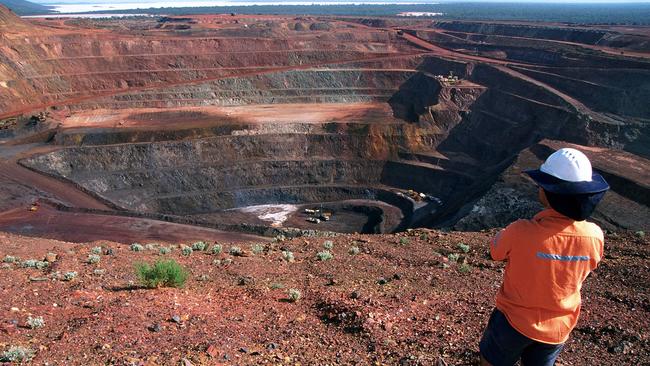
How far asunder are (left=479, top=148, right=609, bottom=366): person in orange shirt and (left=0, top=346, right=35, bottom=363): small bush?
5.76 m

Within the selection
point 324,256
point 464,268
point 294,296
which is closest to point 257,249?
point 324,256

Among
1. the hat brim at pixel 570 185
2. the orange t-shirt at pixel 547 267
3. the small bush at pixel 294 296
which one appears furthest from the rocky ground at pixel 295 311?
the hat brim at pixel 570 185

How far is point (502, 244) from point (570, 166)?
767mm

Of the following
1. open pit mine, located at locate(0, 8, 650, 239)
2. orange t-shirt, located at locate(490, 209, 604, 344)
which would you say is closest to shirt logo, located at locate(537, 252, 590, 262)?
orange t-shirt, located at locate(490, 209, 604, 344)

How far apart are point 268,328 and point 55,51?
59.0 m

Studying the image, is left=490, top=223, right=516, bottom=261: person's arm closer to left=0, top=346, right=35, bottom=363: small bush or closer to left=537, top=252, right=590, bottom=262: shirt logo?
left=537, top=252, right=590, bottom=262: shirt logo

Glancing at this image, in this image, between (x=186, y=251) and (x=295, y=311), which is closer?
(x=295, y=311)

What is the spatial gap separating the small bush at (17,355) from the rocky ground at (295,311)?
13cm

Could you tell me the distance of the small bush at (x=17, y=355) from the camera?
634cm

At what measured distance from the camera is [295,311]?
837cm

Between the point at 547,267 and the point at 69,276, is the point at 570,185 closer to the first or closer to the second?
the point at 547,267

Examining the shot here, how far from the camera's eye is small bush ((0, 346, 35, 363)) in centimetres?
634

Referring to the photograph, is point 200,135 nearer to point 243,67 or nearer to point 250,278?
point 243,67

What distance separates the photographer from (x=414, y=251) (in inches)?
548
